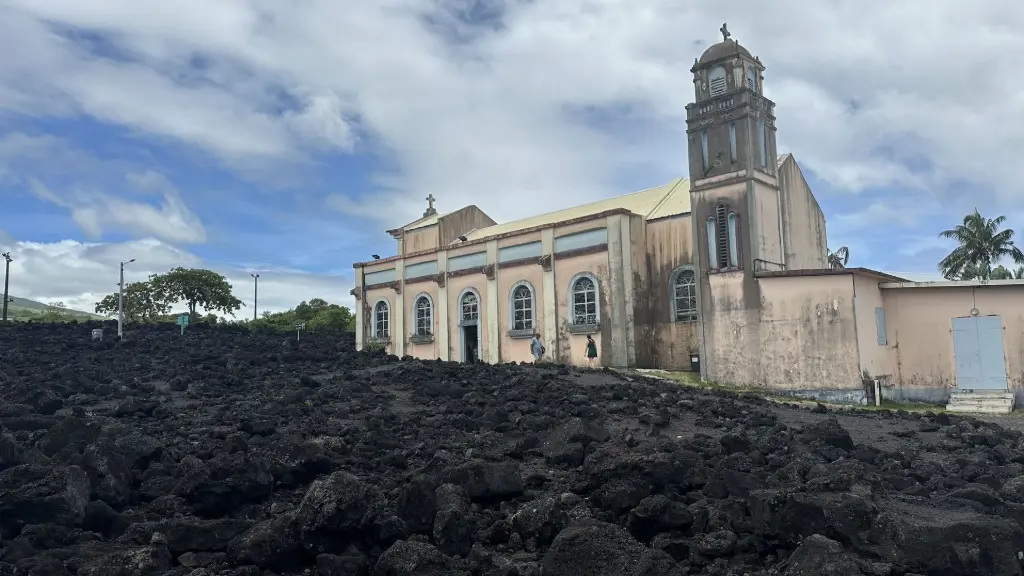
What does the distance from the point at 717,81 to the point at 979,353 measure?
10.8 meters

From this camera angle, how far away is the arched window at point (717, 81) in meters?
23.2

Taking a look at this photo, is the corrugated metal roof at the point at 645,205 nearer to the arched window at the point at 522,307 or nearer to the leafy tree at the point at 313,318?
the arched window at the point at 522,307

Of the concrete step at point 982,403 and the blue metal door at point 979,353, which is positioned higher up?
the blue metal door at point 979,353

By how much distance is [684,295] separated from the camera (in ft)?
82.0

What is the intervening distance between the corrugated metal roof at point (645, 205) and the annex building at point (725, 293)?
11 cm

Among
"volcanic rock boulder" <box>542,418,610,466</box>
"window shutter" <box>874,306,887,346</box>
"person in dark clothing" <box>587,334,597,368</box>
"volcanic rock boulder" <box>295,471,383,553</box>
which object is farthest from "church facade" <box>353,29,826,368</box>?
"volcanic rock boulder" <box>295,471,383,553</box>

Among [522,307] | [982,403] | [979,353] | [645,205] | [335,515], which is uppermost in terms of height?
[645,205]

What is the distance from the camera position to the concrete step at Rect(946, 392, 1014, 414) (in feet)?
60.7

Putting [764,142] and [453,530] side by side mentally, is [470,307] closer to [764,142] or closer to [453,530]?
[764,142]

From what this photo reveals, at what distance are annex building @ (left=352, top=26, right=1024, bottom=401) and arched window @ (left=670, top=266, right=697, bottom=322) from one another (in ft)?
0.16

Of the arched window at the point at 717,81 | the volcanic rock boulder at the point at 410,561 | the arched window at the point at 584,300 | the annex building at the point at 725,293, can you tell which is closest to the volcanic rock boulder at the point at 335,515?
the volcanic rock boulder at the point at 410,561

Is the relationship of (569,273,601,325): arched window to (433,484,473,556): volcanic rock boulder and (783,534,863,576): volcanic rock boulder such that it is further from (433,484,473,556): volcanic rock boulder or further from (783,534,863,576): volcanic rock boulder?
(783,534,863,576): volcanic rock boulder

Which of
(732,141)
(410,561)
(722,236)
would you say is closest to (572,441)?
(410,561)

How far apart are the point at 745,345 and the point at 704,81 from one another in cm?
854
